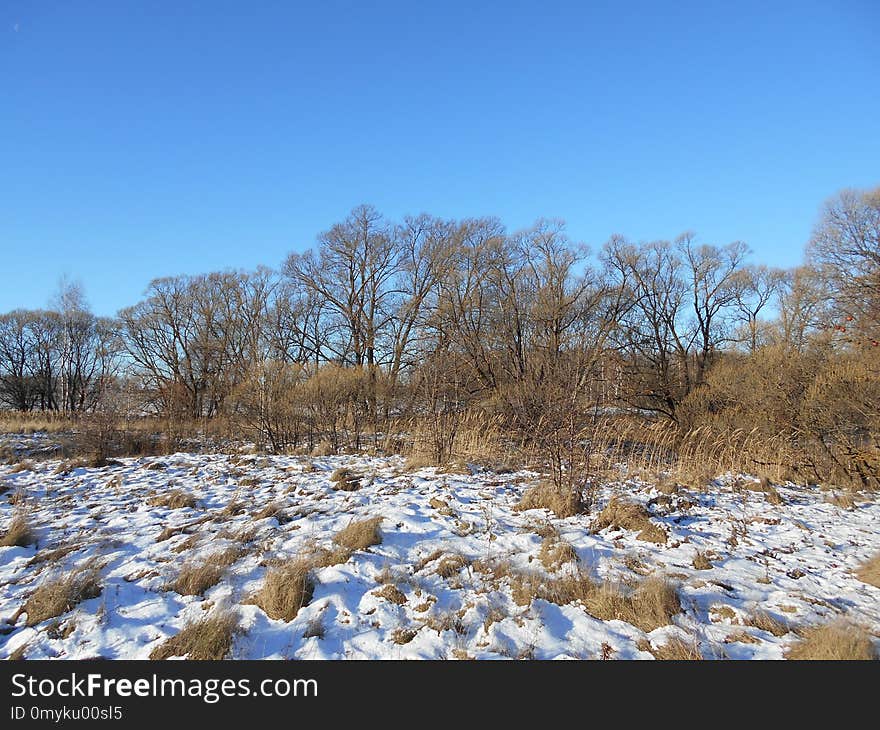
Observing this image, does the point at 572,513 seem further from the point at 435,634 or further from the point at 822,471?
the point at 822,471

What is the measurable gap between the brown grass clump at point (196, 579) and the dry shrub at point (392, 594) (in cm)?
168

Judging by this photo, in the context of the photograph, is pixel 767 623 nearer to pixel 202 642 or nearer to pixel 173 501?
pixel 202 642

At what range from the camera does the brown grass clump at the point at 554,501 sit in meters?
6.34

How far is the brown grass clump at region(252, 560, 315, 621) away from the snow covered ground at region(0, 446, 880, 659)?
0.30ft

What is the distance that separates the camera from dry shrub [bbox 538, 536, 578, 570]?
467cm

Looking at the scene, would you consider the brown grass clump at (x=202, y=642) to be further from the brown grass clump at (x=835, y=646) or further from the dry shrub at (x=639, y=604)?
the brown grass clump at (x=835, y=646)

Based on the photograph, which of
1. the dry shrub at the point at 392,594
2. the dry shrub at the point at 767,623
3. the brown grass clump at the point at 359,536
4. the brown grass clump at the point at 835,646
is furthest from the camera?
the brown grass clump at the point at 359,536

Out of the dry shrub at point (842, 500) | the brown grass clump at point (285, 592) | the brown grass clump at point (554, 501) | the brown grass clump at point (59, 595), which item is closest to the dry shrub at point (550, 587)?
the brown grass clump at point (285, 592)

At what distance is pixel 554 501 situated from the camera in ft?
21.5

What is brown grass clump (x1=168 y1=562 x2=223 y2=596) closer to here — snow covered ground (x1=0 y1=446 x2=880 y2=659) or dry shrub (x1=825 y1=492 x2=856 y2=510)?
snow covered ground (x1=0 y1=446 x2=880 y2=659)
